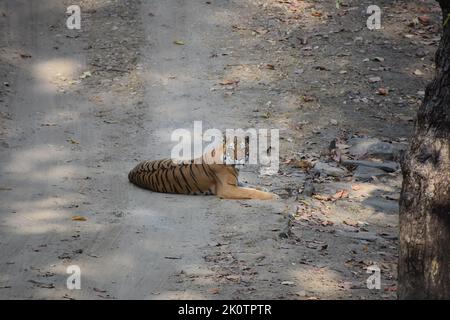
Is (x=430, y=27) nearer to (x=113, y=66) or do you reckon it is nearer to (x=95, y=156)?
(x=113, y=66)

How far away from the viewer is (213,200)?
8.34 m

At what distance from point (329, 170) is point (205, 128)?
2.01 m

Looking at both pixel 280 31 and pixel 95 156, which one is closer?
pixel 95 156

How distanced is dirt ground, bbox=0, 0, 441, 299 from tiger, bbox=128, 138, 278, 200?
15 centimetres

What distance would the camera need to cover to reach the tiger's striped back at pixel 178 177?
27.6 ft

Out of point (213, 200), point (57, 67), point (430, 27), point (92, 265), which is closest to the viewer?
point (92, 265)

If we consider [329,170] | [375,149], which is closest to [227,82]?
[375,149]

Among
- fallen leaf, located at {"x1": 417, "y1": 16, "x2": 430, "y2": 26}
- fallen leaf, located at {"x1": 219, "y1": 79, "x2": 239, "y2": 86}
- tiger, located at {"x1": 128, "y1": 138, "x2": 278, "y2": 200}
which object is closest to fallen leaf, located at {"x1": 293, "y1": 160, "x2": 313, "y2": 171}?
tiger, located at {"x1": 128, "y1": 138, "x2": 278, "y2": 200}

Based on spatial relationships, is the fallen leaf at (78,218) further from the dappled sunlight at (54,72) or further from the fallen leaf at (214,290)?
the dappled sunlight at (54,72)

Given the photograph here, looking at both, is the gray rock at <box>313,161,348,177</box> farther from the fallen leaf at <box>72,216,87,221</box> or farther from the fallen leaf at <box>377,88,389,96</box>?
the fallen leaf at <box>72,216,87,221</box>

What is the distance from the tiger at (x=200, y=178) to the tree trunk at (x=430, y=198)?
120 inches

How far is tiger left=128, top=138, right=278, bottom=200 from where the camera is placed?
8.33 metres
